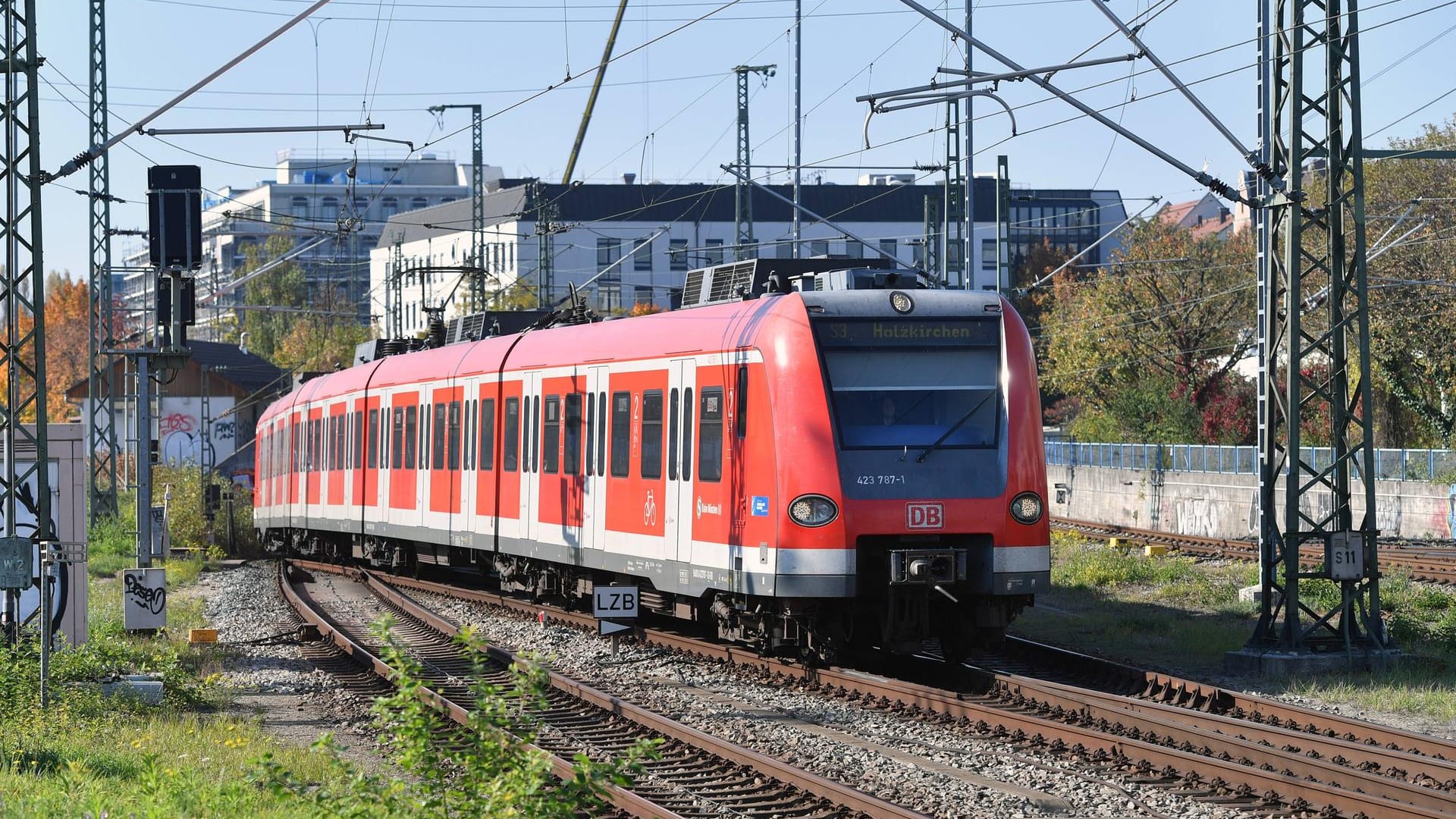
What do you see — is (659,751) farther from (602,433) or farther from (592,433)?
(592,433)

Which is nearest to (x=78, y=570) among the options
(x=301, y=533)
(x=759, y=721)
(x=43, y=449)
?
(x=43, y=449)

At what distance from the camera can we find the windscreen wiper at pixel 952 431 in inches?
559

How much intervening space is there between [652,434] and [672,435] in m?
0.54

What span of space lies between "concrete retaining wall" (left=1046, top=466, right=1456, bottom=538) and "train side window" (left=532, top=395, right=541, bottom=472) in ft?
54.8

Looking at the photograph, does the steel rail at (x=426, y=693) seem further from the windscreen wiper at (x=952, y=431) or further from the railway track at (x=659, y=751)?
the windscreen wiper at (x=952, y=431)

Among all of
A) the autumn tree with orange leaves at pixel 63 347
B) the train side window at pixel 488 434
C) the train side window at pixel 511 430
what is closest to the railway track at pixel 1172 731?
the train side window at pixel 511 430

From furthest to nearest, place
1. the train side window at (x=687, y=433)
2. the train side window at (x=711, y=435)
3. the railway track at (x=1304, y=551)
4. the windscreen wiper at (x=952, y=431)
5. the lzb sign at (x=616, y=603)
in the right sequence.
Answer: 1. the railway track at (x=1304, y=551)
2. the lzb sign at (x=616, y=603)
3. the train side window at (x=687, y=433)
4. the train side window at (x=711, y=435)
5. the windscreen wiper at (x=952, y=431)

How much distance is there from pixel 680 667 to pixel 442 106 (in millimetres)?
21025

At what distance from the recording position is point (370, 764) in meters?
11.7

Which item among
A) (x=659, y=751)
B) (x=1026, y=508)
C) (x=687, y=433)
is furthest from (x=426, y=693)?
(x=687, y=433)

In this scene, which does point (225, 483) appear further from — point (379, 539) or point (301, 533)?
point (379, 539)

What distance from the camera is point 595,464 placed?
18.3m

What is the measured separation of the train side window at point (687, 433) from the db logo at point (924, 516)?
2.50 m

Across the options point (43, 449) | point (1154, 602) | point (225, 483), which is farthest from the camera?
point (225, 483)
